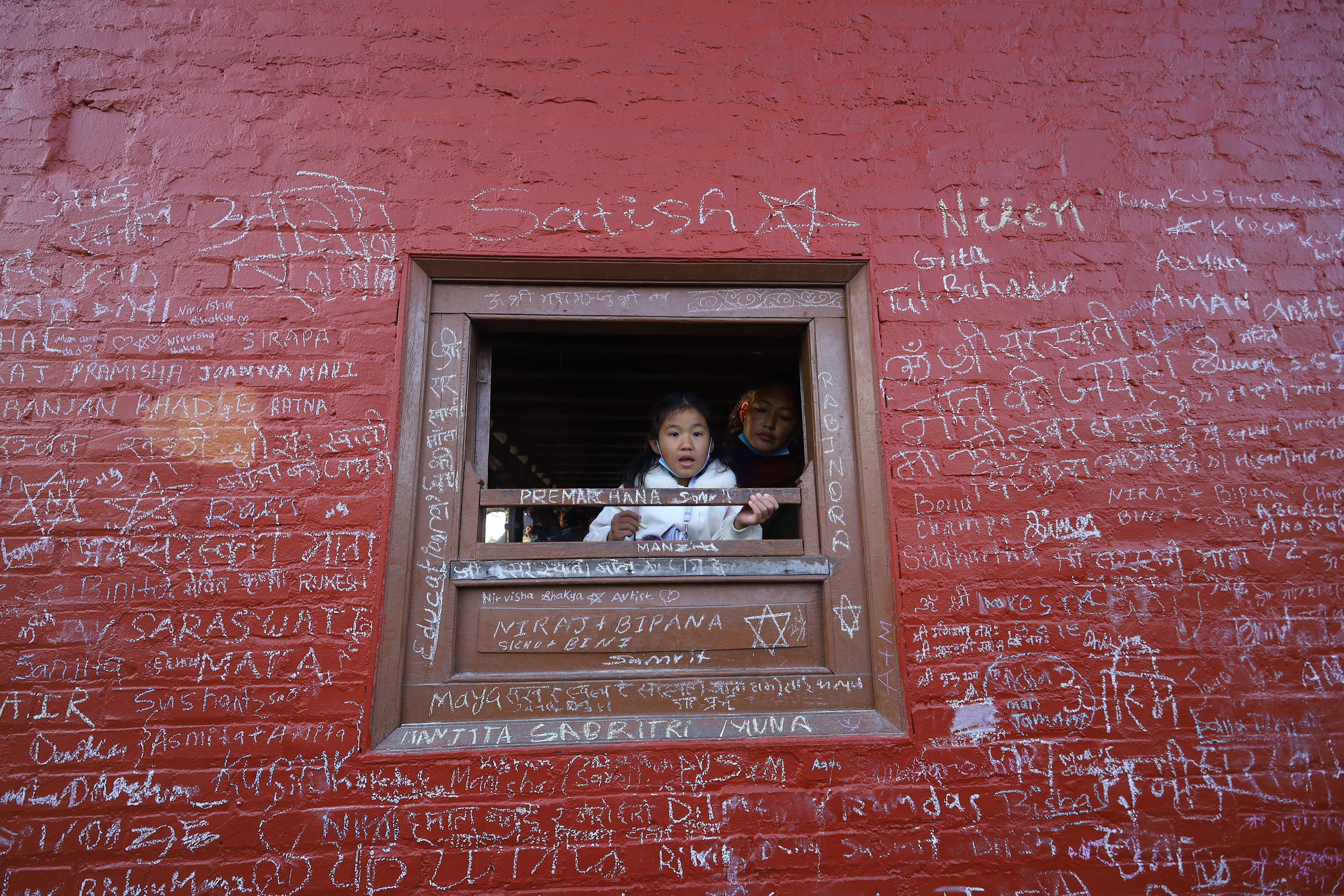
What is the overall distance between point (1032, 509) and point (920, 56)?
1988 mm

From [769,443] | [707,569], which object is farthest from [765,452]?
[707,569]

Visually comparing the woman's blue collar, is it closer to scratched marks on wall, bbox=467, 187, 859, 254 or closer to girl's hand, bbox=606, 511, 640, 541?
girl's hand, bbox=606, 511, 640, 541

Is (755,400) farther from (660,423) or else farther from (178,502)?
(178,502)

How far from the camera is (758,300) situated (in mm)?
2736

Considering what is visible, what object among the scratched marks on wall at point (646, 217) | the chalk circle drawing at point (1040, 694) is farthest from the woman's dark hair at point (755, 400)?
the chalk circle drawing at point (1040, 694)

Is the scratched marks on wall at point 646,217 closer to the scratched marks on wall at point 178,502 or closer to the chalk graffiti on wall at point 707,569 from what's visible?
the chalk graffiti on wall at point 707,569

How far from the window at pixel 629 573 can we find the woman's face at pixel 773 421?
0.82m

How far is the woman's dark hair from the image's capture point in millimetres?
3682

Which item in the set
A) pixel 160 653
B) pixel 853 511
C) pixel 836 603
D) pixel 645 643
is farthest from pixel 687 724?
pixel 160 653

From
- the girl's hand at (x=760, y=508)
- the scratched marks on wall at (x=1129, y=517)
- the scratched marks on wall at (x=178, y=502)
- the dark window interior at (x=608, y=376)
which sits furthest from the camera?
the dark window interior at (x=608, y=376)

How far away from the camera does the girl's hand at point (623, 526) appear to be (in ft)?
9.12

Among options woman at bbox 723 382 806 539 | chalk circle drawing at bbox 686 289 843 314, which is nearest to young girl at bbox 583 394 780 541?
woman at bbox 723 382 806 539

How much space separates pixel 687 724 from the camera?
2.36 metres

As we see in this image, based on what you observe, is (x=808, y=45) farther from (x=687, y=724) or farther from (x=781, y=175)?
(x=687, y=724)
